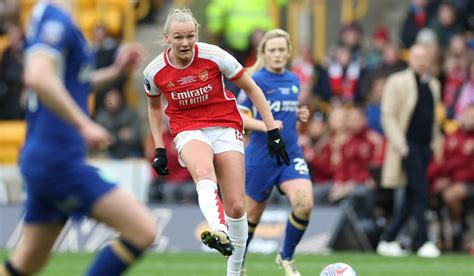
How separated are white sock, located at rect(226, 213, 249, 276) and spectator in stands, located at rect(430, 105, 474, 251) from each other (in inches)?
296

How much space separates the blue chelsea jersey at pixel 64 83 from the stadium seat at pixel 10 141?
13.8m

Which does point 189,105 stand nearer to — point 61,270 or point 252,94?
point 252,94

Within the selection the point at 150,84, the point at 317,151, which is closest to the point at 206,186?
the point at 150,84

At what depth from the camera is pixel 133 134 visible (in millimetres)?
19781

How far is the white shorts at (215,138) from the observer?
388 inches

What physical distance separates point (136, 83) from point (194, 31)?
44.2 feet

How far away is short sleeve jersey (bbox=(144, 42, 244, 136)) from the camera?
978 centimetres

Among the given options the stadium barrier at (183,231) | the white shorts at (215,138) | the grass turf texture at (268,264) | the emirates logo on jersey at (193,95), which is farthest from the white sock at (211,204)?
the stadium barrier at (183,231)

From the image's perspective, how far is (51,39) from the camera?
6941 millimetres

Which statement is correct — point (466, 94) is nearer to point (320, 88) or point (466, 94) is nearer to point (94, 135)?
point (320, 88)

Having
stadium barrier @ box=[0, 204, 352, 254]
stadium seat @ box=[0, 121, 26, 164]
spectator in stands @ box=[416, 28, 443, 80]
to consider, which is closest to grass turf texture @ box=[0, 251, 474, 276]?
stadium barrier @ box=[0, 204, 352, 254]

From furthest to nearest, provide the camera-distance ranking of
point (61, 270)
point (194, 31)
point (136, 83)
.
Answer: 1. point (136, 83)
2. point (61, 270)
3. point (194, 31)

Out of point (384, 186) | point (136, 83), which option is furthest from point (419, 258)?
point (136, 83)

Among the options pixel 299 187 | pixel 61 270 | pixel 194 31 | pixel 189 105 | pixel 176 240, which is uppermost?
pixel 194 31
